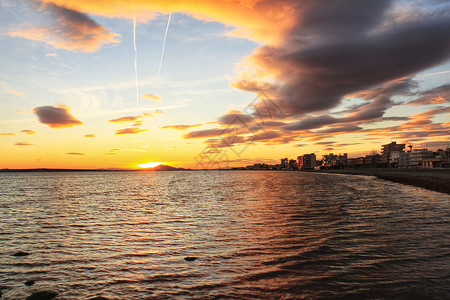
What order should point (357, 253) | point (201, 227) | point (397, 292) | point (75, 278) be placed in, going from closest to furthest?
point (397, 292), point (75, 278), point (357, 253), point (201, 227)

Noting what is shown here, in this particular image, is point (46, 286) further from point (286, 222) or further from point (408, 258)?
point (286, 222)

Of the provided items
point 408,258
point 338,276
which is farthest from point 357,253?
point 338,276

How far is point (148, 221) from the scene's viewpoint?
90.8ft

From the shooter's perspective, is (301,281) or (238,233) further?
(238,233)

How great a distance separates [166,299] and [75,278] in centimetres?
515

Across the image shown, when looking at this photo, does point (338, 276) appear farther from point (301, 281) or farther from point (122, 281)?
point (122, 281)

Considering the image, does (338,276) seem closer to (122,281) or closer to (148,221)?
(122,281)

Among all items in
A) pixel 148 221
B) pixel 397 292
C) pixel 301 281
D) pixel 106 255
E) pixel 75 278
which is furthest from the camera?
pixel 148 221

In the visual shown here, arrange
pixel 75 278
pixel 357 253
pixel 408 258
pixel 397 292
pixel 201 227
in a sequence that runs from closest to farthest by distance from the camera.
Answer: pixel 397 292 → pixel 75 278 → pixel 408 258 → pixel 357 253 → pixel 201 227

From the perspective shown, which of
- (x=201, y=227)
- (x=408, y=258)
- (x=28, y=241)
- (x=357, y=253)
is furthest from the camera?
(x=201, y=227)

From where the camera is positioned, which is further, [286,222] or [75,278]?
[286,222]

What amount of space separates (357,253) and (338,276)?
383 cm

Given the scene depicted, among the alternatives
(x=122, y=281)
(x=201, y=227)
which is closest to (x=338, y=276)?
(x=122, y=281)

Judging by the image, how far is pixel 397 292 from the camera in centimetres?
979
